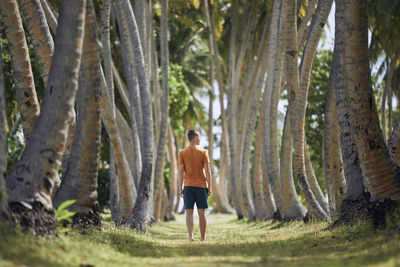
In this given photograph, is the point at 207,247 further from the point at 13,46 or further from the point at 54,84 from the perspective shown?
the point at 13,46

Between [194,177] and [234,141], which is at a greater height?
[234,141]

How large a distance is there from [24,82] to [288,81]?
677 centimetres

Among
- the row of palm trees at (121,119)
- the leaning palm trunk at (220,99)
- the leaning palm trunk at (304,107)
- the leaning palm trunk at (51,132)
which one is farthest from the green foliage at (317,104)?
the leaning palm trunk at (51,132)

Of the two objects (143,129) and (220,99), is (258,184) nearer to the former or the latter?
(143,129)

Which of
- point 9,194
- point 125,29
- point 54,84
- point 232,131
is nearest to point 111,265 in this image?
point 9,194

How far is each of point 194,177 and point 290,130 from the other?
5.64 meters

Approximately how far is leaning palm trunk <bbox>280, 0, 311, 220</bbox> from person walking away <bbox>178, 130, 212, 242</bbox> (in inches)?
165

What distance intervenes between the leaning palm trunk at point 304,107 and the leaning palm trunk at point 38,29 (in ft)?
19.6

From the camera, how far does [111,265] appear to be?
19.4 feet

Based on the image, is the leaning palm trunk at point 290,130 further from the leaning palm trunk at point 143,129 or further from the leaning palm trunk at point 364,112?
the leaning palm trunk at point 364,112

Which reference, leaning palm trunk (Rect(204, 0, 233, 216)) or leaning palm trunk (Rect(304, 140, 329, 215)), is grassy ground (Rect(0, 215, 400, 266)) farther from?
leaning palm trunk (Rect(204, 0, 233, 216))

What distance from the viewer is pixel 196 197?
9719mm

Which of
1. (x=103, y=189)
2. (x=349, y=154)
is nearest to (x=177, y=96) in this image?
(x=103, y=189)

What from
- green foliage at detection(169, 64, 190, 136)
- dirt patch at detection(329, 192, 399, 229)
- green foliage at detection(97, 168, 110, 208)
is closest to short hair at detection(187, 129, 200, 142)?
dirt patch at detection(329, 192, 399, 229)
